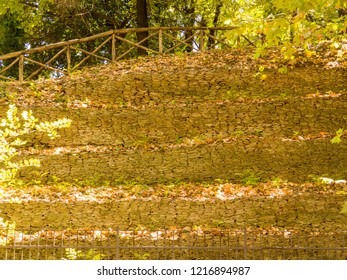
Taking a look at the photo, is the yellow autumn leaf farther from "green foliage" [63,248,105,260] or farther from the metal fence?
"green foliage" [63,248,105,260]

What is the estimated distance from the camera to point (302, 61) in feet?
66.8

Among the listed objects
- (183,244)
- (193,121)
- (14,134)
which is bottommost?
(183,244)

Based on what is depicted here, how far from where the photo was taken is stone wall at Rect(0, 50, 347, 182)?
1582 centimetres

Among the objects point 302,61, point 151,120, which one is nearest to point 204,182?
point 151,120

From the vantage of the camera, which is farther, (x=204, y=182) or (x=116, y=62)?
(x=116, y=62)

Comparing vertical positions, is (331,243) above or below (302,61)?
below

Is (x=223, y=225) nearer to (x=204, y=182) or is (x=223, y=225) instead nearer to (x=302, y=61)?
(x=204, y=182)

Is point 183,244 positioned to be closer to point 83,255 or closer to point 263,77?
point 83,255

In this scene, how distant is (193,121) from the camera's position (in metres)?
17.6

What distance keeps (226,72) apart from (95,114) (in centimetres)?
446

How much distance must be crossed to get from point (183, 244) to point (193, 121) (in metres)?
6.18

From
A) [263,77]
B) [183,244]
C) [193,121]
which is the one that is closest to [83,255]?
[183,244]

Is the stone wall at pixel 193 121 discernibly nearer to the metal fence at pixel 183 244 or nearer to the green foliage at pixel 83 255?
the metal fence at pixel 183 244

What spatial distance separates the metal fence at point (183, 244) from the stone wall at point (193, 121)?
3.19m
